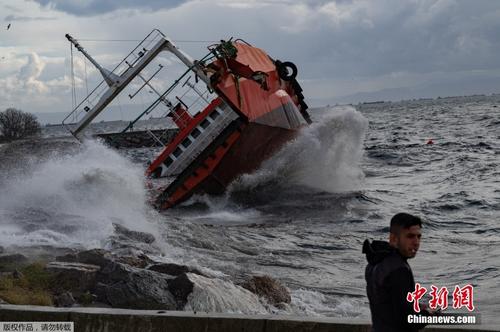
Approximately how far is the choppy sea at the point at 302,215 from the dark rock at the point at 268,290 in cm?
20

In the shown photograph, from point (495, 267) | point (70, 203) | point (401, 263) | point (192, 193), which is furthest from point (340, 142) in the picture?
point (401, 263)

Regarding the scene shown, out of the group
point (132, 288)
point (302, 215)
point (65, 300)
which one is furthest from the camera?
point (302, 215)

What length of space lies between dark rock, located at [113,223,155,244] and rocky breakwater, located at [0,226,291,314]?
3.24 meters

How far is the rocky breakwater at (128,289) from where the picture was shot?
7.96 meters

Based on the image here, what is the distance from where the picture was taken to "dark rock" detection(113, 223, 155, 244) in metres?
12.7

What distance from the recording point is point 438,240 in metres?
15.1

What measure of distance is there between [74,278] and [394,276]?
555 cm

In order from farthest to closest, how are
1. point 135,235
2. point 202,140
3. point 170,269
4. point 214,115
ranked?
point 214,115, point 202,140, point 135,235, point 170,269

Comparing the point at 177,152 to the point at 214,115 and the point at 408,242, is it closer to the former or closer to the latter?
the point at 214,115

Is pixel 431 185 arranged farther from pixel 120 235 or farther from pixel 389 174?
pixel 120 235

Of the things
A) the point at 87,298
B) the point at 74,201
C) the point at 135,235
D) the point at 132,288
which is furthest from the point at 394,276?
the point at 74,201

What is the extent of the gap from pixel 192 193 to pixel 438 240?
28.2ft

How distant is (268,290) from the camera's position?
9406mm

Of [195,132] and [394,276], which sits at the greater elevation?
[195,132]
